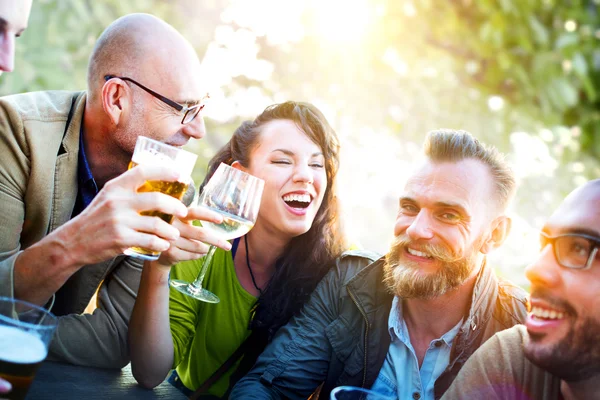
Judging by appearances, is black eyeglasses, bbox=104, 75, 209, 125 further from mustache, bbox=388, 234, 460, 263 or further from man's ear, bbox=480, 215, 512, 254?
man's ear, bbox=480, 215, 512, 254

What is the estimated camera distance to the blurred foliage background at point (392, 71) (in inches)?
167

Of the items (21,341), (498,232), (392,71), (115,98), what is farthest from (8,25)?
(392,71)

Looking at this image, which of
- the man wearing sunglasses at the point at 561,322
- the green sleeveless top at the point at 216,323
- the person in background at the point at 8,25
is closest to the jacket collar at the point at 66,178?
the person in background at the point at 8,25

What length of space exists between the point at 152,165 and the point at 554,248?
1.17 m

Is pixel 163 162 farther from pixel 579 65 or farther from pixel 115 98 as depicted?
pixel 579 65

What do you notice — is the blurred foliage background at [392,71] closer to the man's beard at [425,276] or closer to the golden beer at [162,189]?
the man's beard at [425,276]

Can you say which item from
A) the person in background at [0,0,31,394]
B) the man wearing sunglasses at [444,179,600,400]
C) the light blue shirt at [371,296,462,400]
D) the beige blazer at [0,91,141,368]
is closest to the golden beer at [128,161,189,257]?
the beige blazer at [0,91,141,368]

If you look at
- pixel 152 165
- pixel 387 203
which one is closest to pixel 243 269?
pixel 152 165

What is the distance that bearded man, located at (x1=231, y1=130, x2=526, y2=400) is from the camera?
7.75 ft

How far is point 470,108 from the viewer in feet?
22.6

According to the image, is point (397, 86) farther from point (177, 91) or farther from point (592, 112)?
point (177, 91)

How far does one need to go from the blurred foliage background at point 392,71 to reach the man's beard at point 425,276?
79 cm

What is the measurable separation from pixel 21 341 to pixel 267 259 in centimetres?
178

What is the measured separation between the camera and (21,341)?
1.30m
